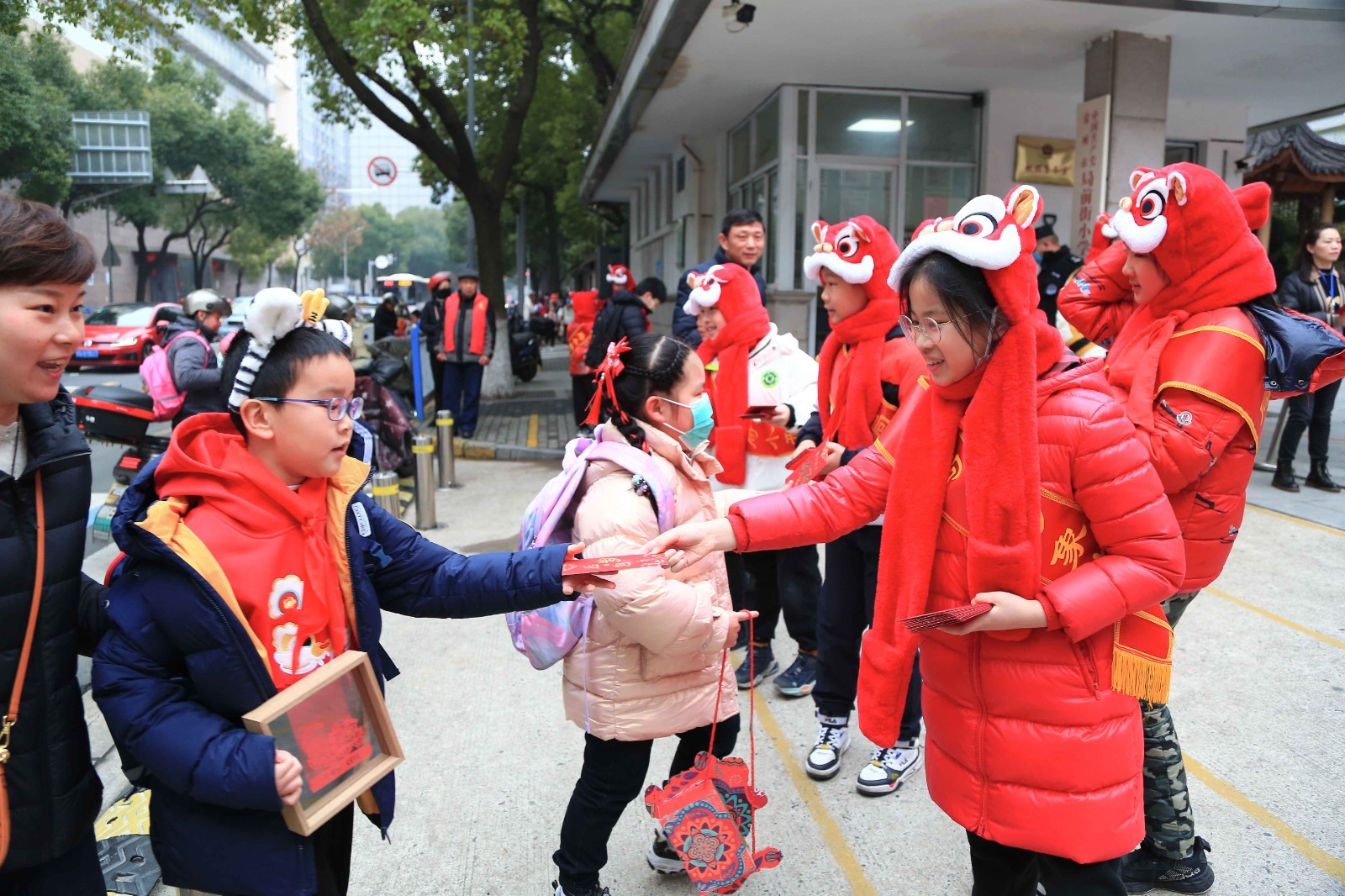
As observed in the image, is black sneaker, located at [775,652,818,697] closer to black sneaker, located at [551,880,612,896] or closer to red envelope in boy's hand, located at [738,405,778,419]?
red envelope in boy's hand, located at [738,405,778,419]

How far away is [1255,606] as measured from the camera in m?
5.17

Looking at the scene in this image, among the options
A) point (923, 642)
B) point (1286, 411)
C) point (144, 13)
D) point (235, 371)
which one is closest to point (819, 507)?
point (923, 642)

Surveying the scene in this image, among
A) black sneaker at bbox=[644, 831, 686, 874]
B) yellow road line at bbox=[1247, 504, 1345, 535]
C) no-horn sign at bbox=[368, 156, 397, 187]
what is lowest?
black sneaker at bbox=[644, 831, 686, 874]

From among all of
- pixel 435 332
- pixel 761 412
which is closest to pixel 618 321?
pixel 761 412

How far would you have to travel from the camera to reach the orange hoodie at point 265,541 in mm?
1761

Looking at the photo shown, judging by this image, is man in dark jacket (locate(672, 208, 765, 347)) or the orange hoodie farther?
man in dark jacket (locate(672, 208, 765, 347))

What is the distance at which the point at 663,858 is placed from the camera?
9.71 feet

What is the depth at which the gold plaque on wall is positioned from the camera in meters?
11.1

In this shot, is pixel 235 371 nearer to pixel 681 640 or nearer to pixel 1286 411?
pixel 681 640

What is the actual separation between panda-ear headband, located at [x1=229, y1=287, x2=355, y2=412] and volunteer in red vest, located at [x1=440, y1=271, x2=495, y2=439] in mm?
9491

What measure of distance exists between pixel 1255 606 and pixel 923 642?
4087 millimetres

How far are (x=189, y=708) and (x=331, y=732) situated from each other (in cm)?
26

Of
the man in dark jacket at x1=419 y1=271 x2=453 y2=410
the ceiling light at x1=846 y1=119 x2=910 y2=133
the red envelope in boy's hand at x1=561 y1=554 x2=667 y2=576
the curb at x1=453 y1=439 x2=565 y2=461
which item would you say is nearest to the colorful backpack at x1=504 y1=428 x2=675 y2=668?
the red envelope in boy's hand at x1=561 y1=554 x2=667 y2=576

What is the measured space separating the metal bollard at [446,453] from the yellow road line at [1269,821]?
6.64m
